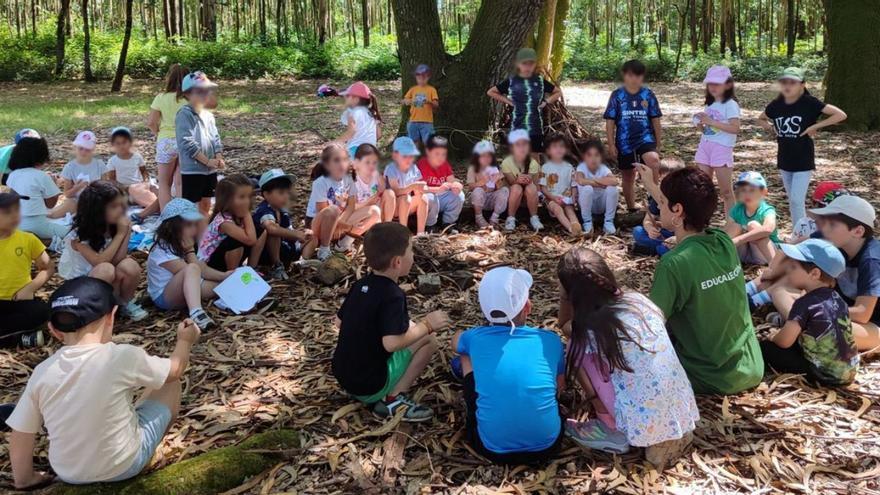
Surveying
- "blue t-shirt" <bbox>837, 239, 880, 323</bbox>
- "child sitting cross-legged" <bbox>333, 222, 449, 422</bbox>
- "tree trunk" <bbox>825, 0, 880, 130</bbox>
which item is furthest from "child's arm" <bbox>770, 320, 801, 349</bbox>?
"tree trunk" <bbox>825, 0, 880, 130</bbox>

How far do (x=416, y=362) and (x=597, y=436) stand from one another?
1081 mm

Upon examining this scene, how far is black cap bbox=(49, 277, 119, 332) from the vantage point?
2887 mm

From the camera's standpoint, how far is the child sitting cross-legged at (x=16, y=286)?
464 centimetres

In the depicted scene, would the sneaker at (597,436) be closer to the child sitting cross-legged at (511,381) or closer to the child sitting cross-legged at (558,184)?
the child sitting cross-legged at (511,381)

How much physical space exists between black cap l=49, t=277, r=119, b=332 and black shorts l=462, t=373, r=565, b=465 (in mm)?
1754

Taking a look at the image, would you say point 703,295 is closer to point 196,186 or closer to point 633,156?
point 633,156

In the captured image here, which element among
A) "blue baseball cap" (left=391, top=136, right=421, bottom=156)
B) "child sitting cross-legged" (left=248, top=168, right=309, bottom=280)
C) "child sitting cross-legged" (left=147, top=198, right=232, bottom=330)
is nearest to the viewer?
"child sitting cross-legged" (left=147, top=198, right=232, bottom=330)

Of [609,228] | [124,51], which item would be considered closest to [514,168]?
[609,228]

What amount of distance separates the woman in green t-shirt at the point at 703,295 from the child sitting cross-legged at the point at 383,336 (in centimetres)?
128

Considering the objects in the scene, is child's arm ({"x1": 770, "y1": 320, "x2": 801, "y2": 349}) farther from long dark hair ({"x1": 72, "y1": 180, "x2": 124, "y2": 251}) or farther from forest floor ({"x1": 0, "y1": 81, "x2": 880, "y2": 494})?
long dark hair ({"x1": 72, "y1": 180, "x2": 124, "y2": 251})

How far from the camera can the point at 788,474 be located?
10.5ft

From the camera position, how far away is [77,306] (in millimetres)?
2891

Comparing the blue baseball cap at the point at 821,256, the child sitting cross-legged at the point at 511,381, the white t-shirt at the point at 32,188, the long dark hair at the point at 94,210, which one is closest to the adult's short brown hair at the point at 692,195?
the blue baseball cap at the point at 821,256

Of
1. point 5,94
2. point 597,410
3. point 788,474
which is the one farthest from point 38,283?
point 5,94
